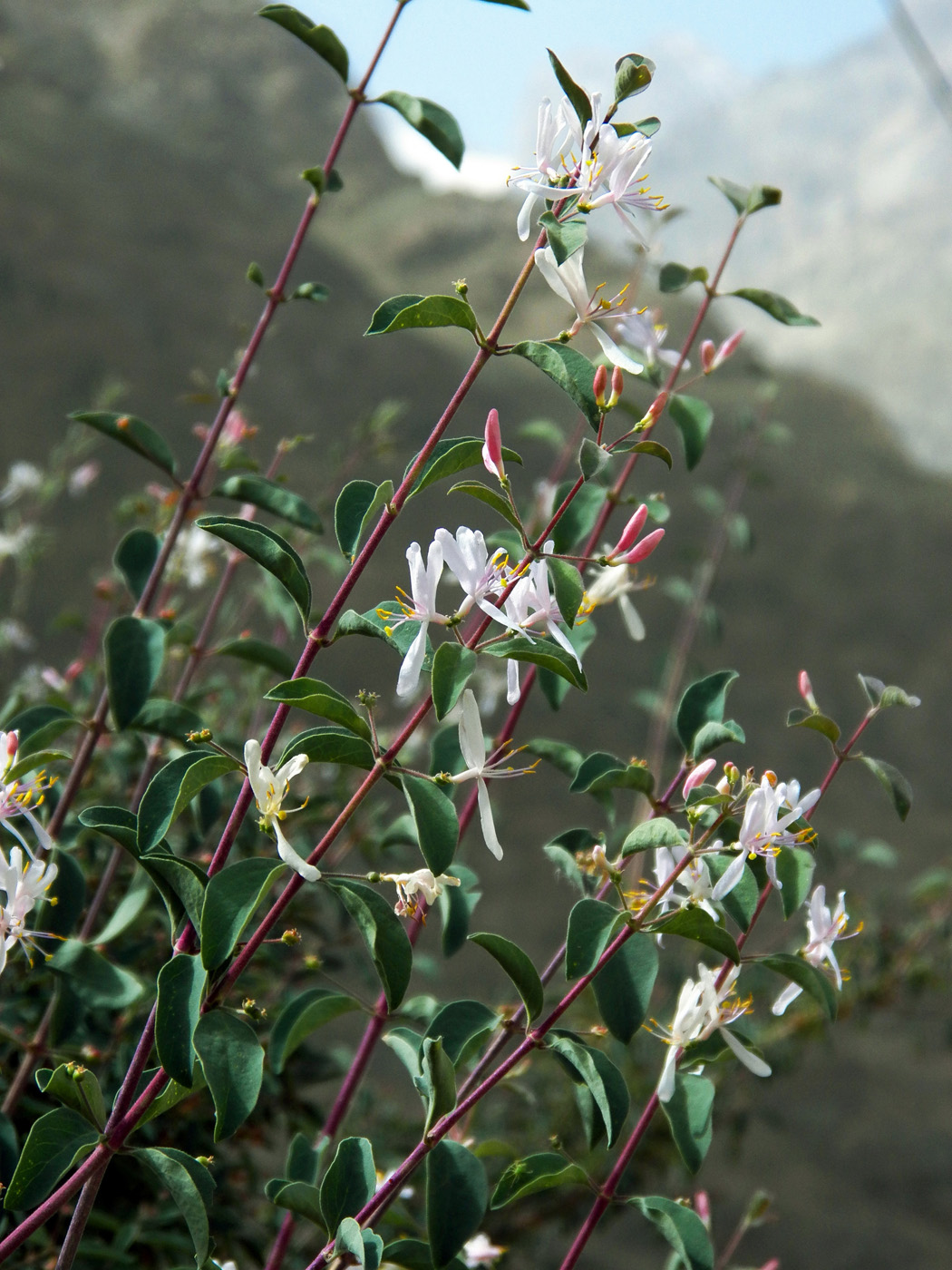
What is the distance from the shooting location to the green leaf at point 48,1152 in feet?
1.77

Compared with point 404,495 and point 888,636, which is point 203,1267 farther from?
point 888,636

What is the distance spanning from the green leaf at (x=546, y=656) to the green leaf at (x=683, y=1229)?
13.0 inches

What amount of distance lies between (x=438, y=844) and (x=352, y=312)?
221 inches

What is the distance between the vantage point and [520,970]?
1.95 feet

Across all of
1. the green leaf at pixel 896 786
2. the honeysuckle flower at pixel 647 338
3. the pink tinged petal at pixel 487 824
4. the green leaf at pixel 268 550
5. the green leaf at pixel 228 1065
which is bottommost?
the green leaf at pixel 228 1065

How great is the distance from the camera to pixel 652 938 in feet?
2.09

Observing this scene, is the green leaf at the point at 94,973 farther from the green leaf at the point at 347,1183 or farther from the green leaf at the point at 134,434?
the green leaf at the point at 134,434

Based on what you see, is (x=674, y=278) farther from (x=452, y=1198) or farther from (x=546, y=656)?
(x=452, y=1198)

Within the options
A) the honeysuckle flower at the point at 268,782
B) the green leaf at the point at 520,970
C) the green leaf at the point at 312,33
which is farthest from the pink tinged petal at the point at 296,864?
the green leaf at the point at 312,33

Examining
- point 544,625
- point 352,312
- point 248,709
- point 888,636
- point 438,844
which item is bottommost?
point 248,709

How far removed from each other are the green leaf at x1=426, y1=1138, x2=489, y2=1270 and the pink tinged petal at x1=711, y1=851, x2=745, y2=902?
195 mm

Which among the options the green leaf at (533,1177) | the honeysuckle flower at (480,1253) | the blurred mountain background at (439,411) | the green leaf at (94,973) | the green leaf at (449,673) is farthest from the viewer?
the blurred mountain background at (439,411)

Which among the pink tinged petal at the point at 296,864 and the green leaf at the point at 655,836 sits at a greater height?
the green leaf at the point at 655,836

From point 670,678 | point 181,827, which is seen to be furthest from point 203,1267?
point 670,678
